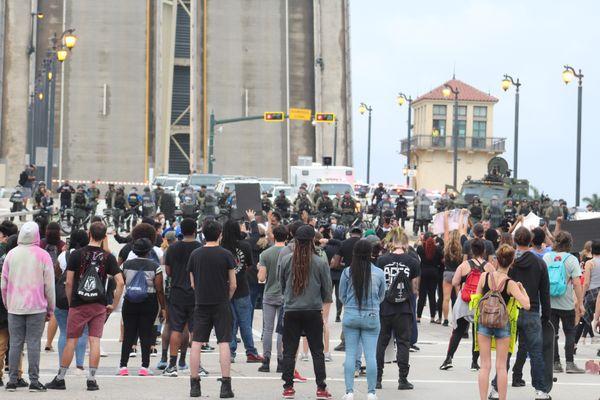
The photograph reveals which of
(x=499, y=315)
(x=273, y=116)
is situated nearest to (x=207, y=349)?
(x=499, y=315)

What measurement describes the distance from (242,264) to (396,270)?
197cm

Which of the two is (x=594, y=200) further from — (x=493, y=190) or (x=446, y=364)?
(x=446, y=364)

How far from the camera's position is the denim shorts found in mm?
12125

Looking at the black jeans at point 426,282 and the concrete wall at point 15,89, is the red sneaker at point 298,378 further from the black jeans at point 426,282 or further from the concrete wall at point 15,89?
the concrete wall at point 15,89

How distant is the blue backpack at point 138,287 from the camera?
44.8 ft

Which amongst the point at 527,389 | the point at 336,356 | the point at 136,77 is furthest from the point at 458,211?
the point at 136,77

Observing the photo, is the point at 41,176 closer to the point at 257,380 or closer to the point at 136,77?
the point at 136,77

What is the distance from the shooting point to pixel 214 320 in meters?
12.8

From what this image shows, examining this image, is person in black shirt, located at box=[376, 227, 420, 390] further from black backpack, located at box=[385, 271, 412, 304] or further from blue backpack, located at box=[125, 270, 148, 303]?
blue backpack, located at box=[125, 270, 148, 303]

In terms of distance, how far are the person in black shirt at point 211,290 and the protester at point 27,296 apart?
1350 millimetres

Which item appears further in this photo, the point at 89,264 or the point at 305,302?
the point at 89,264

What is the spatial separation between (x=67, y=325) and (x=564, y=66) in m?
30.8

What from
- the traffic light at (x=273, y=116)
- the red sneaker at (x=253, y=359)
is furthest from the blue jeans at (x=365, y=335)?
the traffic light at (x=273, y=116)

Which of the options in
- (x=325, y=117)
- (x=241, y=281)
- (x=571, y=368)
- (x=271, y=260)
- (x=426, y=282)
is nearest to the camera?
(x=271, y=260)
